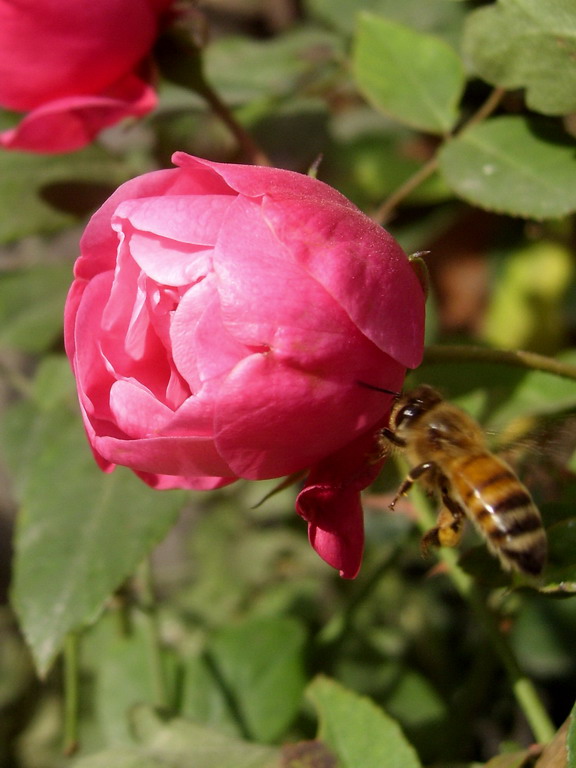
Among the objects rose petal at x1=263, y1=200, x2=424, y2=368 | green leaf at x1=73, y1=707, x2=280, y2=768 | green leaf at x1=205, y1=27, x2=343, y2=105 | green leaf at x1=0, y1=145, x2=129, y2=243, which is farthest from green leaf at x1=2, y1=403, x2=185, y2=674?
green leaf at x1=205, y1=27, x2=343, y2=105

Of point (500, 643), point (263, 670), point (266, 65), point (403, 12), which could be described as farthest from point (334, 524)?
point (403, 12)

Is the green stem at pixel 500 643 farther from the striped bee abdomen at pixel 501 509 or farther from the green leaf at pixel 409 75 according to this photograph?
the green leaf at pixel 409 75

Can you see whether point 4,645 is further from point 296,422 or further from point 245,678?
point 296,422

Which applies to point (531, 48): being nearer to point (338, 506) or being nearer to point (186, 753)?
point (338, 506)

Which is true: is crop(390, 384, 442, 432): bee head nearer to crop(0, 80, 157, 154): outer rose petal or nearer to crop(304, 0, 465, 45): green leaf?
crop(0, 80, 157, 154): outer rose petal

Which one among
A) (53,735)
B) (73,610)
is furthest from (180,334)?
(53,735)
